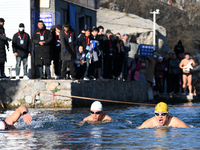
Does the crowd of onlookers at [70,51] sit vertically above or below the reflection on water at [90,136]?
above

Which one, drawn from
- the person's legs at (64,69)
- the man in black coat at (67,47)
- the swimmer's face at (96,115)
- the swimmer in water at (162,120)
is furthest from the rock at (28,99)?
the swimmer in water at (162,120)

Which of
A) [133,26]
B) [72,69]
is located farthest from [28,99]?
[133,26]

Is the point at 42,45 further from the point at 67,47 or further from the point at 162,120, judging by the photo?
the point at 162,120

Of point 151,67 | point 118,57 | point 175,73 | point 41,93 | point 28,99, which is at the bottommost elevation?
point 28,99

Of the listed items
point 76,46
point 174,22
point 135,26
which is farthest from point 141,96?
point 174,22

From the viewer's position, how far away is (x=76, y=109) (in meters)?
17.1

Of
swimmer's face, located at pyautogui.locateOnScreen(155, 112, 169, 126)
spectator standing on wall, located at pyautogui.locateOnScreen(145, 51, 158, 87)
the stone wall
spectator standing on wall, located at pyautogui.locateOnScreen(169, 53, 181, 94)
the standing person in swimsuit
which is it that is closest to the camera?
swimmer's face, located at pyautogui.locateOnScreen(155, 112, 169, 126)

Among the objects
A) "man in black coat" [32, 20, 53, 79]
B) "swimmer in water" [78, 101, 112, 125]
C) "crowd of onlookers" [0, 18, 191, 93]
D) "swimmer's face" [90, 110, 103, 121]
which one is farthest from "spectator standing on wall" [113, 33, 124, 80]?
"swimmer's face" [90, 110, 103, 121]

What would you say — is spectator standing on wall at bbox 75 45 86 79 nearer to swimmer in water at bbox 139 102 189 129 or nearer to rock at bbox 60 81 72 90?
rock at bbox 60 81 72 90

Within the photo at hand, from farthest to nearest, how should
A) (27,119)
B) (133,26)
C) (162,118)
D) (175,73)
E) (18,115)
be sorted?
(133,26)
(175,73)
(162,118)
(18,115)
(27,119)

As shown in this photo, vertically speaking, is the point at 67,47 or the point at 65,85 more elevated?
the point at 67,47

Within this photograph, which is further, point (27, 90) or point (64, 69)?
point (64, 69)

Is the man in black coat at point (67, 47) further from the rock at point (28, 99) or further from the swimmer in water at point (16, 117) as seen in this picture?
the swimmer in water at point (16, 117)

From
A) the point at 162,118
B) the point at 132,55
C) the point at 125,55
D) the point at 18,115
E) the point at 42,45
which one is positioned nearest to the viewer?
the point at 18,115
